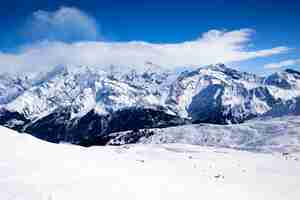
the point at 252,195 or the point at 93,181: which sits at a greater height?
the point at 93,181

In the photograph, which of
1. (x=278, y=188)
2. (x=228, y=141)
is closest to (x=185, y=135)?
(x=228, y=141)

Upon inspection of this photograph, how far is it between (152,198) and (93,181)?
253cm

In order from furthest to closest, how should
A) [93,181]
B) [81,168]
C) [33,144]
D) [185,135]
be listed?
1. [185,135]
2. [33,144]
3. [81,168]
4. [93,181]

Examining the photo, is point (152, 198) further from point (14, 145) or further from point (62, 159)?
point (14, 145)

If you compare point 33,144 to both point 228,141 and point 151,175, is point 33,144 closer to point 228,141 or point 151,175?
point 151,175

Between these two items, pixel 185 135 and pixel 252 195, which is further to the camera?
pixel 185 135

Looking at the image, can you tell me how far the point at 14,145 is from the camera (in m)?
17.1

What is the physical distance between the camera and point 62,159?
1647cm

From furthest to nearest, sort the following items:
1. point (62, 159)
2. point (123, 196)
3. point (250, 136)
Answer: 1. point (250, 136)
2. point (62, 159)
3. point (123, 196)

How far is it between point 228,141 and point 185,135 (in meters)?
35.0

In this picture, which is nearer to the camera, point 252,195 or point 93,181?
point 93,181

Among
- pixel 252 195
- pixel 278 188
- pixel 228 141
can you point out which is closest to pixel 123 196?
pixel 252 195

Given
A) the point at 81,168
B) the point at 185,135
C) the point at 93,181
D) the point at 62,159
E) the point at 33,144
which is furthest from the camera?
the point at 185,135

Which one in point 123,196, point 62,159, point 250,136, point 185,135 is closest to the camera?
point 123,196
